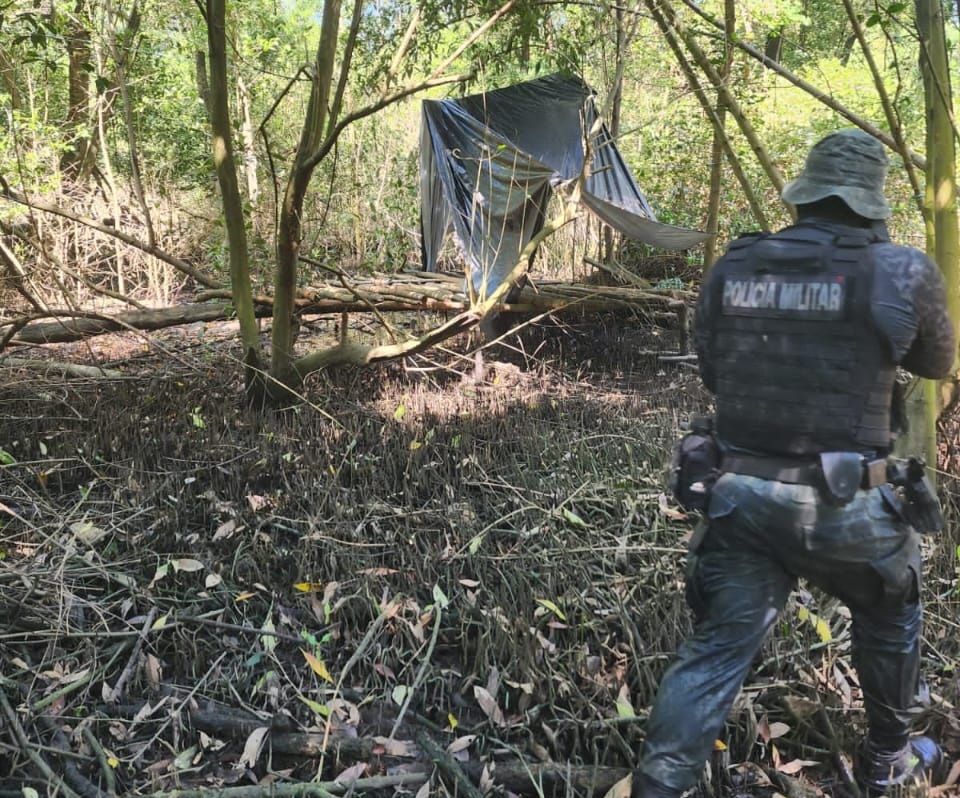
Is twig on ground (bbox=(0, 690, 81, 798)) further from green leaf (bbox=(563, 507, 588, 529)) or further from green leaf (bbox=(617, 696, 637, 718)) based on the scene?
green leaf (bbox=(563, 507, 588, 529))

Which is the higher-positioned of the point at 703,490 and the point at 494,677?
the point at 703,490

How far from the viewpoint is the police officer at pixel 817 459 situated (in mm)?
1558

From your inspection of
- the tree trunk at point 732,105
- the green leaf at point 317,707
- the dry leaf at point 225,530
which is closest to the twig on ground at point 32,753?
the green leaf at point 317,707

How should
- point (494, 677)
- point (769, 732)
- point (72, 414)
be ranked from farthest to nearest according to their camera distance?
1. point (72, 414)
2. point (494, 677)
3. point (769, 732)

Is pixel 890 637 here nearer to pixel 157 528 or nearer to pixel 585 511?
pixel 585 511

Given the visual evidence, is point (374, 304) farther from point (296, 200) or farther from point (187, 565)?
point (187, 565)

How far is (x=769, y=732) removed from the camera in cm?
193

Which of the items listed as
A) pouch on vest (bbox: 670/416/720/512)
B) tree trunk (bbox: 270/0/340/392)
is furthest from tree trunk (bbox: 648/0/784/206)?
pouch on vest (bbox: 670/416/720/512)

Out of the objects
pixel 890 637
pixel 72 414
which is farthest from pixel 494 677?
pixel 72 414

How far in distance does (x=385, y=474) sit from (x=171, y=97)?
752 cm

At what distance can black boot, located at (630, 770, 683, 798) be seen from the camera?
156 cm

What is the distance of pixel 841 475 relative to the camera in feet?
5.06

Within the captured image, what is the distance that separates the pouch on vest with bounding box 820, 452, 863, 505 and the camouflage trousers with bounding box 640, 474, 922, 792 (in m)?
0.03

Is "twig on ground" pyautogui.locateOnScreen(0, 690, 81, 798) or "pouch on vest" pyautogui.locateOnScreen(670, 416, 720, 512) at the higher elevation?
"pouch on vest" pyautogui.locateOnScreen(670, 416, 720, 512)
